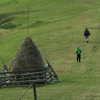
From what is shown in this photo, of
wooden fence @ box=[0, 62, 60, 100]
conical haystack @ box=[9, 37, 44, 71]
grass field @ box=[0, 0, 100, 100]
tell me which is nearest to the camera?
grass field @ box=[0, 0, 100, 100]

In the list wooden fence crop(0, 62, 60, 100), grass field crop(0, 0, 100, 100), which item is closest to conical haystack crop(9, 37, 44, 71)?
wooden fence crop(0, 62, 60, 100)

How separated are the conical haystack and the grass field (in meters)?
1.81

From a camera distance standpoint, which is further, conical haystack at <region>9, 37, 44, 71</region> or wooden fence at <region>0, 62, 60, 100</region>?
conical haystack at <region>9, 37, 44, 71</region>

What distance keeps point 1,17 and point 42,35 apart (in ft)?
96.8

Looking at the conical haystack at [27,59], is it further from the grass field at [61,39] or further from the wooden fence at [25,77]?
the grass field at [61,39]

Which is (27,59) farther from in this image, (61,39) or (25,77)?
(61,39)

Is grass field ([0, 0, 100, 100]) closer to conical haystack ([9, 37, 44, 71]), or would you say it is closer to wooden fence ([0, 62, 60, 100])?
wooden fence ([0, 62, 60, 100])

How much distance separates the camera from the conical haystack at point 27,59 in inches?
853

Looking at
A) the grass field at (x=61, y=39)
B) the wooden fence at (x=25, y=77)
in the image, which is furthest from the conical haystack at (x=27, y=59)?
the grass field at (x=61, y=39)

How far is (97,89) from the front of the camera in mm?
18000

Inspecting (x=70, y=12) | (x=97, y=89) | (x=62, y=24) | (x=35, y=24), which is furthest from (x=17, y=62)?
(x=70, y=12)

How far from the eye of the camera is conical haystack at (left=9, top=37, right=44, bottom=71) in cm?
2165

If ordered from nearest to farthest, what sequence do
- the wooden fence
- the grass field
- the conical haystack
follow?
1. the grass field
2. the wooden fence
3. the conical haystack

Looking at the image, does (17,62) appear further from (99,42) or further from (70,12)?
(70,12)
